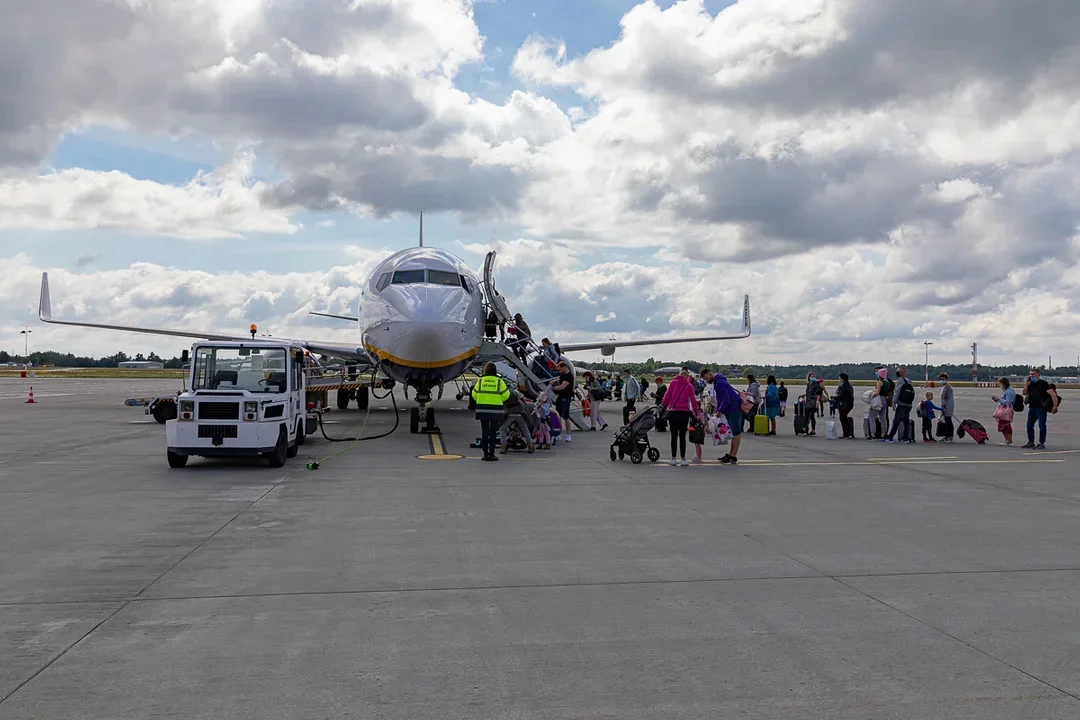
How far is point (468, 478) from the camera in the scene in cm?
1299

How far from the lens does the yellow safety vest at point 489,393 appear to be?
617 inches

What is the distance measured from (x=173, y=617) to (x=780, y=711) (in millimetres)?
3822

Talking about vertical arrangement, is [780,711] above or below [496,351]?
below

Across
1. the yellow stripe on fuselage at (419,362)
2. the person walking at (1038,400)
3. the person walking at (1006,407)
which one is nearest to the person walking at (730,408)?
the person walking at (1038,400)

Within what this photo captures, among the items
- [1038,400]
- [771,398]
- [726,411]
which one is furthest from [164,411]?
[1038,400]

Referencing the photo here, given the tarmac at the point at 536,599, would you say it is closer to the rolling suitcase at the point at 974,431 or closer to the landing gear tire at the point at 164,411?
the rolling suitcase at the point at 974,431

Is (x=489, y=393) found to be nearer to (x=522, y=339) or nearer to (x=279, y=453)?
(x=279, y=453)

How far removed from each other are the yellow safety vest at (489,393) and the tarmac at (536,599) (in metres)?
3.26

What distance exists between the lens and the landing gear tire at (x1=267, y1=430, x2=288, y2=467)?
46.5 ft

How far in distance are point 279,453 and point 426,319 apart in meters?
6.56

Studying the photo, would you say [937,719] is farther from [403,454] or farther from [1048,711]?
[403,454]

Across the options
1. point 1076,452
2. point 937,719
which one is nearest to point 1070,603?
point 937,719

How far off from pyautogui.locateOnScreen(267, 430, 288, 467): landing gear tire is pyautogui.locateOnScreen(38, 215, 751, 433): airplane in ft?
20.0

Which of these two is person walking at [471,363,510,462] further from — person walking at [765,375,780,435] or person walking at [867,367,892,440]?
person walking at [867,367,892,440]
